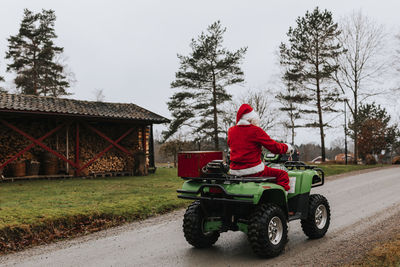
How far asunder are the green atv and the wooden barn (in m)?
11.3

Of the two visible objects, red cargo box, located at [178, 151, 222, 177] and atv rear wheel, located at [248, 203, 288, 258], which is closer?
atv rear wheel, located at [248, 203, 288, 258]

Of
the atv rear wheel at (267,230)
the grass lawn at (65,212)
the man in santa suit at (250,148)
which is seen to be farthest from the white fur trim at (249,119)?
the grass lawn at (65,212)

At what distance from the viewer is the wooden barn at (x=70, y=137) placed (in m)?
15.1

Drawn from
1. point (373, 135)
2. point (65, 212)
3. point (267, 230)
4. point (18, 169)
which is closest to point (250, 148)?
point (267, 230)

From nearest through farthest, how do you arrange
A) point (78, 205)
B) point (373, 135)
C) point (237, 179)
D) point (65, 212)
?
point (237, 179), point (65, 212), point (78, 205), point (373, 135)

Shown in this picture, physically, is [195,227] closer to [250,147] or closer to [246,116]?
[250,147]

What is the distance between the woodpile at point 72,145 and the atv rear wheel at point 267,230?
1328 cm

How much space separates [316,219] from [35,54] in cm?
3632

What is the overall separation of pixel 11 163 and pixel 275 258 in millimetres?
13728

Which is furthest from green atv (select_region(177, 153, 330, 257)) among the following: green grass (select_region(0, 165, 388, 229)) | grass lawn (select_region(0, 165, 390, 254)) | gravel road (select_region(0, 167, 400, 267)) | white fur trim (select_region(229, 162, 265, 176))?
green grass (select_region(0, 165, 388, 229))

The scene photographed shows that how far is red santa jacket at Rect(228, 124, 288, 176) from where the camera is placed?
4.86 metres

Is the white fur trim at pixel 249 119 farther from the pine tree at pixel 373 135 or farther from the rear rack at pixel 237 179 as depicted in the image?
the pine tree at pixel 373 135

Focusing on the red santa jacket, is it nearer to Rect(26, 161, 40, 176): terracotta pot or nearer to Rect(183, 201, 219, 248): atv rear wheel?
Rect(183, 201, 219, 248): atv rear wheel

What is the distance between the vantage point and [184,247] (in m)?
5.39
